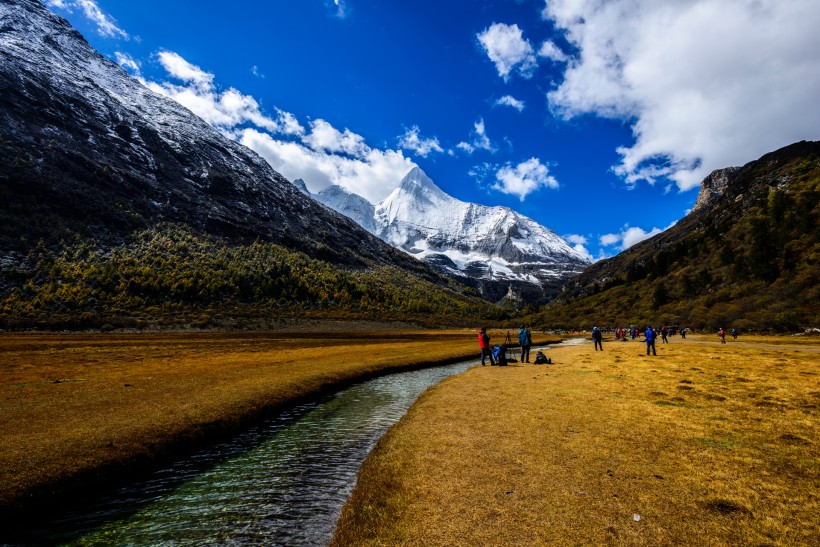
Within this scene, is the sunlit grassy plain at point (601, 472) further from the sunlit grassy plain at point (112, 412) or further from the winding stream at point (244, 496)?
the sunlit grassy plain at point (112, 412)

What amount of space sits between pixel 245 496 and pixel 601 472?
11.5m

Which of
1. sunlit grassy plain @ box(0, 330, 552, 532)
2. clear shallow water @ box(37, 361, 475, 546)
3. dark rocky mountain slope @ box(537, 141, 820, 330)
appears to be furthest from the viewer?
dark rocky mountain slope @ box(537, 141, 820, 330)

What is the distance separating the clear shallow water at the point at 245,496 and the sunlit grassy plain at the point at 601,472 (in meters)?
1.27

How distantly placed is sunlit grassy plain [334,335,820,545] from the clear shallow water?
127cm

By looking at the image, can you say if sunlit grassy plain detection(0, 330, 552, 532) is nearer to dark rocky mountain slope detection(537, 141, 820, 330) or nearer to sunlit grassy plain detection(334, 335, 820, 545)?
sunlit grassy plain detection(334, 335, 820, 545)

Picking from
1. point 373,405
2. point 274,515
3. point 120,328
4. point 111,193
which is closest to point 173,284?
point 120,328

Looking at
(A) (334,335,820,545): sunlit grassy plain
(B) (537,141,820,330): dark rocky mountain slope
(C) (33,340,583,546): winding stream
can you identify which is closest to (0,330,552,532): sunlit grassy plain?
(C) (33,340,583,546): winding stream

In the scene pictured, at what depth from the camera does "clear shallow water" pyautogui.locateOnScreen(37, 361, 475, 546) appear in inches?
388

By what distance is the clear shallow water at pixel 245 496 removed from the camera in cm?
986

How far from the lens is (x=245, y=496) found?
12125 mm

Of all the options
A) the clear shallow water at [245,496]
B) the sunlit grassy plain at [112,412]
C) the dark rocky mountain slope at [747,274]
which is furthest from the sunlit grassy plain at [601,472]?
the dark rocky mountain slope at [747,274]

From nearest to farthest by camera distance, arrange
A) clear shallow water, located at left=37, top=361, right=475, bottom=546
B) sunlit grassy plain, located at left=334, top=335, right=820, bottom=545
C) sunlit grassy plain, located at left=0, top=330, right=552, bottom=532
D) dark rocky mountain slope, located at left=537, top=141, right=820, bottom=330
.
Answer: sunlit grassy plain, located at left=334, top=335, right=820, bottom=545, clear shallow water, located at left=37, top=361, right=475, bottom=546, sunlit grassy plain, located at left=0, top=330, right=552, bottom=532, dark rocky mountain slope, located at left=537, top=141, right=820, bottom=330

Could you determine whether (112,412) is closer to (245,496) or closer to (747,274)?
(245,496)

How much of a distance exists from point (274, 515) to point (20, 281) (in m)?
173
